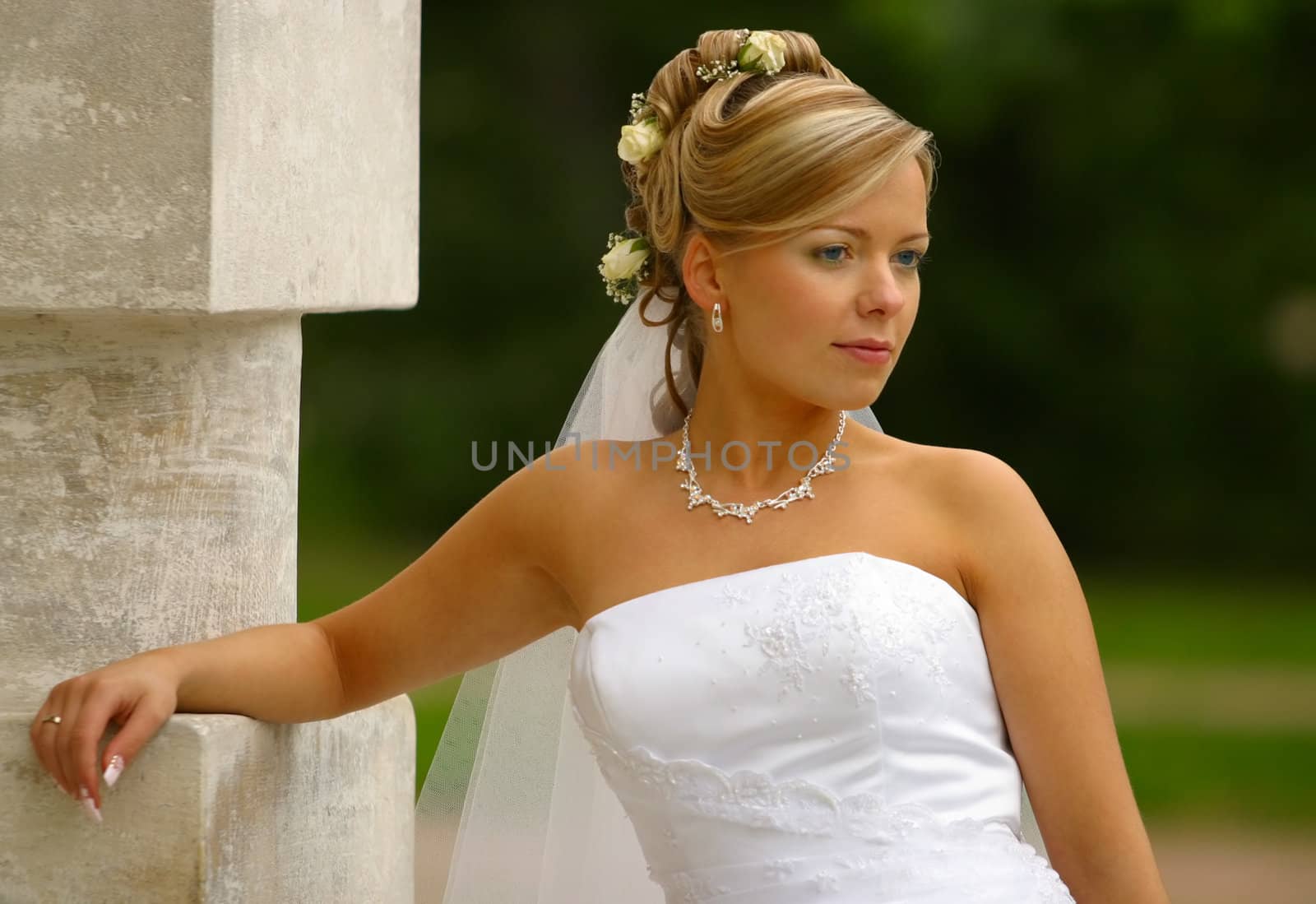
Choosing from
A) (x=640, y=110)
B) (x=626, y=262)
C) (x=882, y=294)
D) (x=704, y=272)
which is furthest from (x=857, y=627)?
(x=640, y=110)

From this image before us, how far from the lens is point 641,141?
7.75 feet

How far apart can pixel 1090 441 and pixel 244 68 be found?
9.61 m

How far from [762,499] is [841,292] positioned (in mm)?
302

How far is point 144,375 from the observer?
2090 millimetres

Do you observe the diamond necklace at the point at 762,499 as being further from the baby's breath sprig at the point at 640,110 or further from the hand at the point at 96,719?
the hand at the point at 96,719

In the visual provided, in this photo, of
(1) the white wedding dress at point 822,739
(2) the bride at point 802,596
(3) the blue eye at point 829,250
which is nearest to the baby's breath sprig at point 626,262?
(2) the bride at point 802,596

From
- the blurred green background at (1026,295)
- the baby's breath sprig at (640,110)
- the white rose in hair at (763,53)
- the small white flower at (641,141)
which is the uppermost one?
the white rose in hair at (763,53)

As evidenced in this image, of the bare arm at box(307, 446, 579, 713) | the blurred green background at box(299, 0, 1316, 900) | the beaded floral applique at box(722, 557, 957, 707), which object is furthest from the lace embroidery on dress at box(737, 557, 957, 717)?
the blurred green background at box(299, 0, 1316, 900)

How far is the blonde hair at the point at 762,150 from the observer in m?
2.10

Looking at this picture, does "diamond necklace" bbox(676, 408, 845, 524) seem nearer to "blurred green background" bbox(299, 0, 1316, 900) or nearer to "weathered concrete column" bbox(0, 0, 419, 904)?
"weathered concrete column" bbox(0, 0, 419, 904)

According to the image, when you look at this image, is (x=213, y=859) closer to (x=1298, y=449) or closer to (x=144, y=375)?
(x=144, y=375)

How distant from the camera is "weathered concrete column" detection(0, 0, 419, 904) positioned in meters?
1.91

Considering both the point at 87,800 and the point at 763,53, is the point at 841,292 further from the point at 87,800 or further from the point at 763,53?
the point at 87,800

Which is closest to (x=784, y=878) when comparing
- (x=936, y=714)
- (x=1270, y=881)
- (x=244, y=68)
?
(x=936, y=714)
